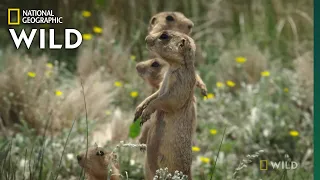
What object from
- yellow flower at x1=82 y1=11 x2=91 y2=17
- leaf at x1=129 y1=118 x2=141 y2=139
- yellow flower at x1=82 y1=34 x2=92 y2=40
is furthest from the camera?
yellow flower at x1=82 y1=11 x2=91 y2=17

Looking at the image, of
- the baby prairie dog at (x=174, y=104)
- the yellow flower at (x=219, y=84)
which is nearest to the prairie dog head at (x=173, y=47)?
the baby prairie dog at (x=174, y=104)

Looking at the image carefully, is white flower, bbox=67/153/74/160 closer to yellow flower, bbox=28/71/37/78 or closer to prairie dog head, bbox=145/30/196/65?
yellow flower, bbox=28/71/37/78

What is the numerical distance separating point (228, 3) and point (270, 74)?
4.66 feet

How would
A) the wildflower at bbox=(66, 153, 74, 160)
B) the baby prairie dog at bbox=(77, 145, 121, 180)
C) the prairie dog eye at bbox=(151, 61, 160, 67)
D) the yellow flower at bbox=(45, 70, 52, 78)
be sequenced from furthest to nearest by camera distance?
the yellow flower at bbox=(45, 70, 52, 78)
the wildflower at bbox=(66, 153, 74, 160)
the prairie dog eye at bbox=(151, 61, 160, 67)
the baby prairie dog at bbox=(77, 145, 121, 180)

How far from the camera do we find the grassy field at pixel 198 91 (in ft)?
25.5

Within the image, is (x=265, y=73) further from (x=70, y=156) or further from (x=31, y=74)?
(x=70, y=156)

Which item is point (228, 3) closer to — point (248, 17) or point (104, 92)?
point (248, 17)

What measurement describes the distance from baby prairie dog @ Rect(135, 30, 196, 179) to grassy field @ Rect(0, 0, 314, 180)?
1.18 meters

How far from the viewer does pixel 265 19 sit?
1064 cm

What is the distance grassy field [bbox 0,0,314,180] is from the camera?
25.5 feet

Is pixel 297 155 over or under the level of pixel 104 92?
under

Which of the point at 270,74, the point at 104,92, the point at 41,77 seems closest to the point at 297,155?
the point at 270,74

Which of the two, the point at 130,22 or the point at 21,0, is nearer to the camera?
the point at 21,0

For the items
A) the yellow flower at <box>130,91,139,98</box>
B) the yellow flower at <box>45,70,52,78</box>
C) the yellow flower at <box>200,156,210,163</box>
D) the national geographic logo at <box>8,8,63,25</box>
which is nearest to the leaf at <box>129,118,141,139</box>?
the national geographic logo at <box>8,8,63,25</box>
